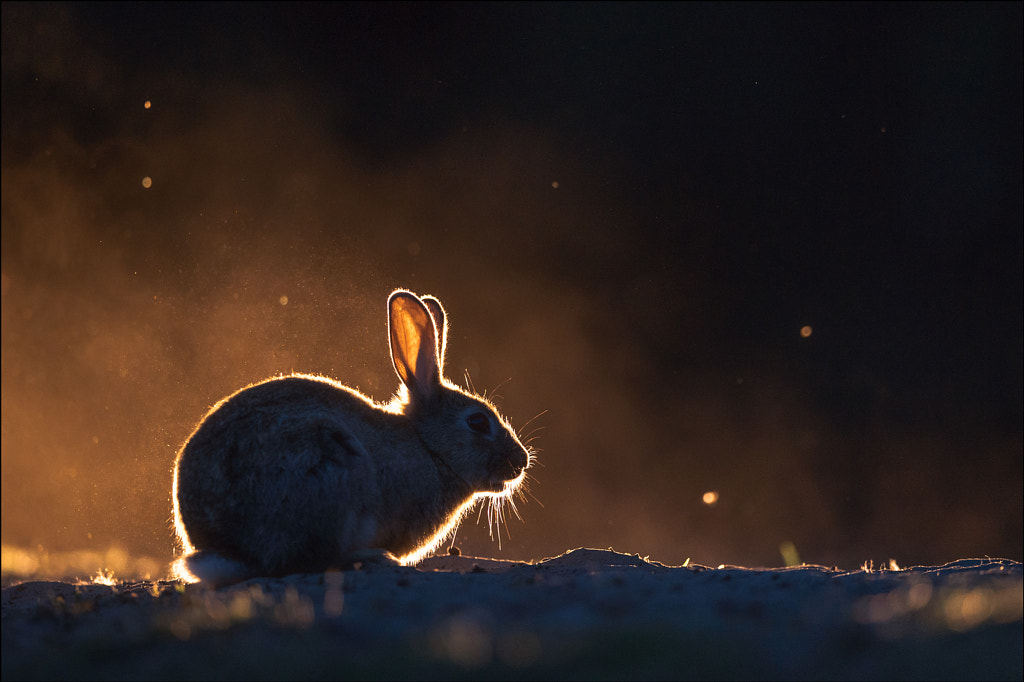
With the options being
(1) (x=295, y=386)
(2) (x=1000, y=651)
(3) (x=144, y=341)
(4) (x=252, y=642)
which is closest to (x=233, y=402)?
(1) (x=295, y=386)

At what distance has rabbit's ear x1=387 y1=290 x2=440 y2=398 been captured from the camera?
264 inches

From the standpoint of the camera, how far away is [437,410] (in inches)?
266

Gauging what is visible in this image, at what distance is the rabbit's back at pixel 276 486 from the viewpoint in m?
5.28

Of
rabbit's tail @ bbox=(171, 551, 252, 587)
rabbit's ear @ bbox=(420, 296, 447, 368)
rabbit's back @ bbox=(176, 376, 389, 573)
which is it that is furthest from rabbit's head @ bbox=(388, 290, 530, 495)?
rabbit's tail @ bbox=(171, 551, 252, 587)

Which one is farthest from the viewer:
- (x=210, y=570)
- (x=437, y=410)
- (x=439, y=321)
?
(x=439, y=321)

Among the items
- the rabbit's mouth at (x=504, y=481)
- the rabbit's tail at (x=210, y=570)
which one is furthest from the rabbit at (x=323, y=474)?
the rabbit's mouth at (x=504, y=481)

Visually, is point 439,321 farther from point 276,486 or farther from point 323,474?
point 276,486

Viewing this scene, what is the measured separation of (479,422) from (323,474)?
1831 mm

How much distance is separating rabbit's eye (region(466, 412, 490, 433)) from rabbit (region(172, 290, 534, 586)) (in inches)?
2.9

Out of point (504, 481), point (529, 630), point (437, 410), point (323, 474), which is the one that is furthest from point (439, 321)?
point (529, 630)

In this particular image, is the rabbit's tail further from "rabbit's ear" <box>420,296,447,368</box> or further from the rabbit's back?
"rabbit's ear" <box>420,296,447,368</box>

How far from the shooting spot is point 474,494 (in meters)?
6.89

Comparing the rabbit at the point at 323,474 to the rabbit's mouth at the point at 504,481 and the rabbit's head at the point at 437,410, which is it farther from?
the rabbit's mouth at the point at 504,481

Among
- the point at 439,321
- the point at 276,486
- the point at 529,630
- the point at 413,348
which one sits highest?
the point at 439,321
